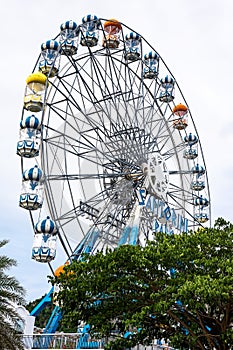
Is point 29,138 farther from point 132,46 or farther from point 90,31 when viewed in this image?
point 132,46

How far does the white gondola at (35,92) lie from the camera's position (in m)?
20.4

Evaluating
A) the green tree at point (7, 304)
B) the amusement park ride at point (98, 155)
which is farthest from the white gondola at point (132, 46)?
the green tree at point (7, 304)

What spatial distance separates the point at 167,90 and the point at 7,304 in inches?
642

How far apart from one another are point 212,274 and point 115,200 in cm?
884

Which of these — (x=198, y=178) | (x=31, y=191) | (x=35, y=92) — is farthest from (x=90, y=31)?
(x=198, y=178)

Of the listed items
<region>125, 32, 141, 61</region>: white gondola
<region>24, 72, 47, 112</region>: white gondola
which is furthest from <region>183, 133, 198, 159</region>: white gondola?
<region>24, 72, 47, 112</region>: white gondola

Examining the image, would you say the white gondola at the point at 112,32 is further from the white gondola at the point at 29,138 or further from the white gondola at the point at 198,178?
the white gondola at the point at 198,178

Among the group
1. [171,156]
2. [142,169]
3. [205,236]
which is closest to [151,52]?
[171,156]

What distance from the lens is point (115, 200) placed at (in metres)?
22.5

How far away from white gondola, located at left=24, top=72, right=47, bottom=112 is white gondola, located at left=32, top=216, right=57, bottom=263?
14.7 feet

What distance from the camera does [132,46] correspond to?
25.6 m

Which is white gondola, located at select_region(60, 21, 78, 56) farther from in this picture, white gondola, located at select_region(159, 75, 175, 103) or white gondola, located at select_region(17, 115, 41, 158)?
white gondola, located at select_region(159, 75, 175, 103)

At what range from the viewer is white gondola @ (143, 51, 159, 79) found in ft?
87.3

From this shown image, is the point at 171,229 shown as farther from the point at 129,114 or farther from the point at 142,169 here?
the point at 129,114
